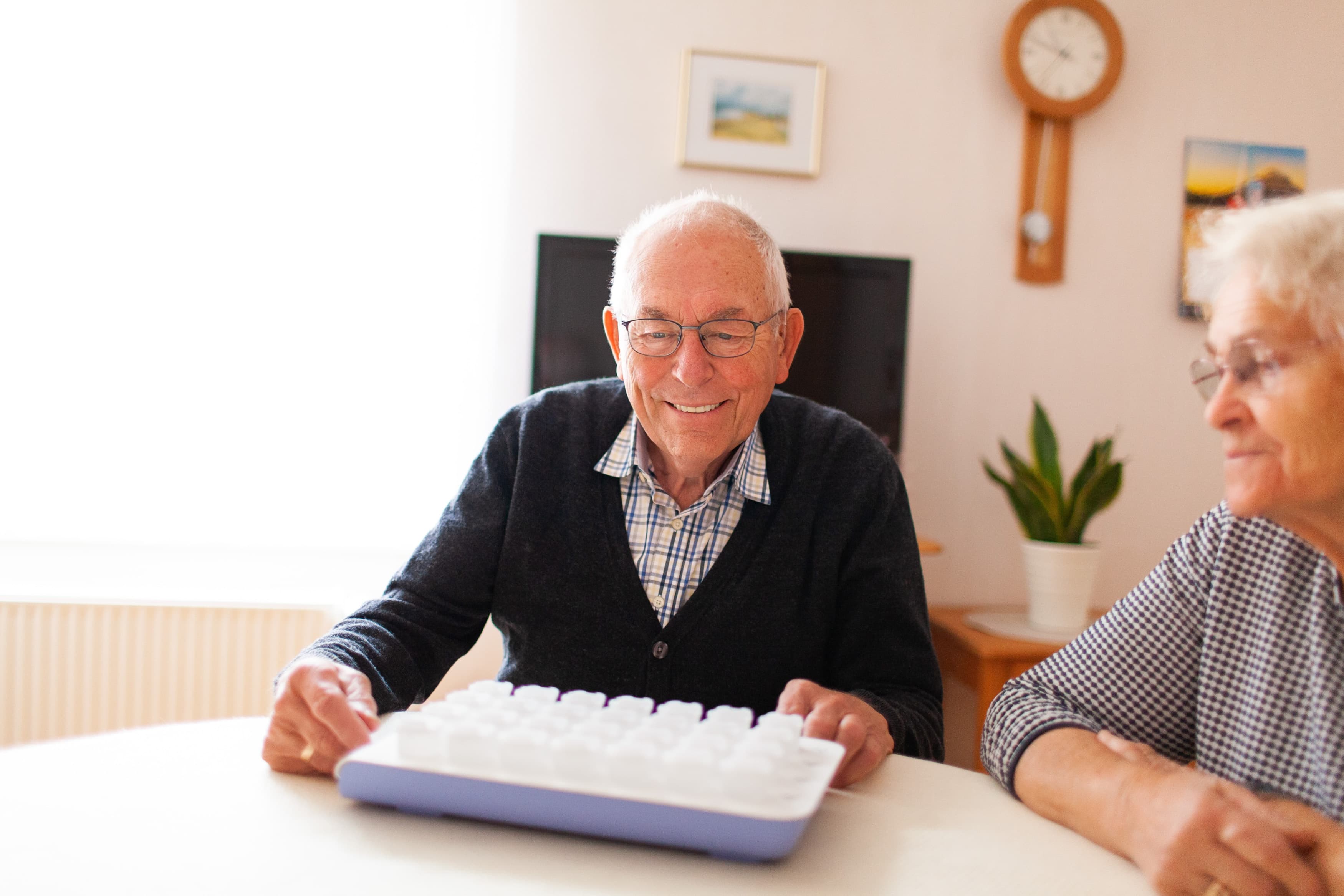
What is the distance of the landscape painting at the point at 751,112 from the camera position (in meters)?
2.70

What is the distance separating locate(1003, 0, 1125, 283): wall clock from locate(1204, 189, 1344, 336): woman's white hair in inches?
81.5

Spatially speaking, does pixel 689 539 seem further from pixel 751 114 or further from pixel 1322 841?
pixel 751 114

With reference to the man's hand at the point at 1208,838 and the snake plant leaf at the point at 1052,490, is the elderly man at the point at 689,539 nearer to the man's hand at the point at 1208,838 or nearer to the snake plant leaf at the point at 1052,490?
the man's hand at the point at 1208,838

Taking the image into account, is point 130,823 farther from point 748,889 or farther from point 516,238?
point 516,238

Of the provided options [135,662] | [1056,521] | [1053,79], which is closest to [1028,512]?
[1056,521]

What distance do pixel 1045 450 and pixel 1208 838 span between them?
1.93 m

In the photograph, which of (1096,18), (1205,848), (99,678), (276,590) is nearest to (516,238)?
(276,590)

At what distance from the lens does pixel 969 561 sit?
9.46 feet

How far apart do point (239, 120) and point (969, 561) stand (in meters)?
2.35

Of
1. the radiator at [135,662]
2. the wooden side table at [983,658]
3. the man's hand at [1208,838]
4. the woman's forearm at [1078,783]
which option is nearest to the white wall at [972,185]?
the wooden side table at [983,658]

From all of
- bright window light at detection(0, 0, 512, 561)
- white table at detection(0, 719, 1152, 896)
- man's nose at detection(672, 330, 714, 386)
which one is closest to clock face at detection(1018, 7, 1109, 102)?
bright window light at detection(0, 0, 512, 561)

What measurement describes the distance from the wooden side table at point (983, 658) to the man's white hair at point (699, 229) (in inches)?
48.2

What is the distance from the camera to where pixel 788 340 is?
4.71 feet

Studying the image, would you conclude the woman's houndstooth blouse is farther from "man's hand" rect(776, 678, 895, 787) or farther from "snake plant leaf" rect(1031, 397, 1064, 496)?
"snake plant leaf" rect(1031, 397, 1064, 496)
